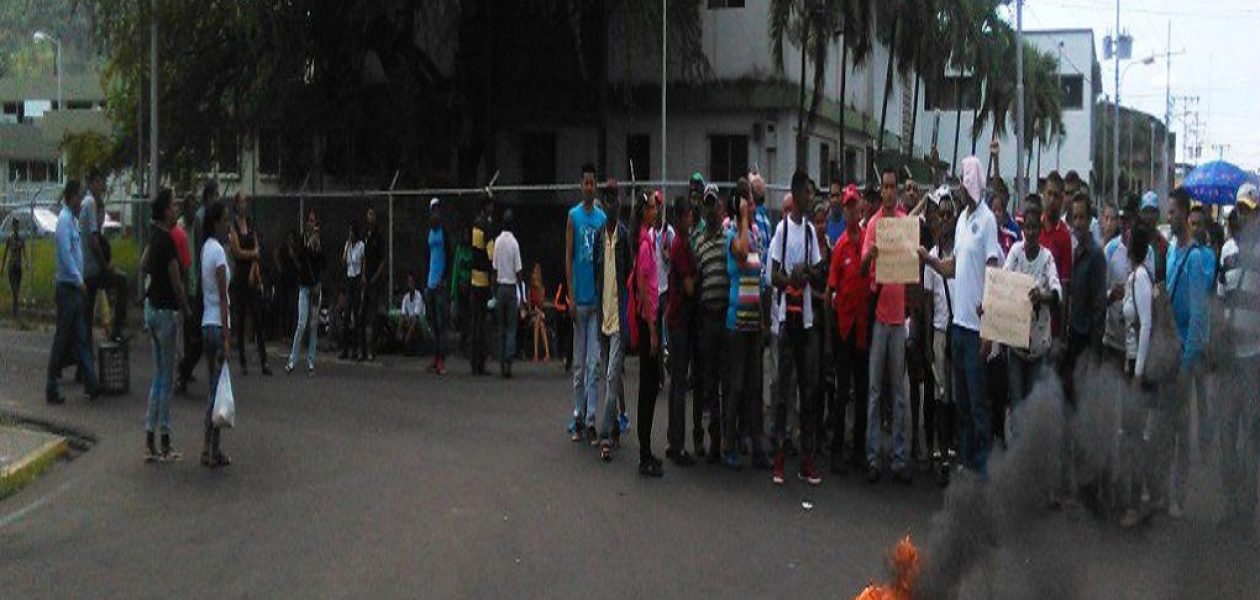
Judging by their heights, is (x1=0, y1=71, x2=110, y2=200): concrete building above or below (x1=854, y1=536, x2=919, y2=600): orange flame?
above

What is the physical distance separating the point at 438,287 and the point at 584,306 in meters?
6.90

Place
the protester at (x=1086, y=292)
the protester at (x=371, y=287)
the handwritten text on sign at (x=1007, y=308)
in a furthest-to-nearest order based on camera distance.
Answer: the protester at (x=371, y=287) → the protester at (x=1086, y=292) → the handwritten text on sign at (x=1007, y=308)

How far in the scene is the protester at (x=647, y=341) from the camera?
1036 cm

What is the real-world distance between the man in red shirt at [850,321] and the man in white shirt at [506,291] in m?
6.94

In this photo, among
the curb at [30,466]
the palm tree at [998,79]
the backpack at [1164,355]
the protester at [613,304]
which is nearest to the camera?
the backpack at [1164,355]

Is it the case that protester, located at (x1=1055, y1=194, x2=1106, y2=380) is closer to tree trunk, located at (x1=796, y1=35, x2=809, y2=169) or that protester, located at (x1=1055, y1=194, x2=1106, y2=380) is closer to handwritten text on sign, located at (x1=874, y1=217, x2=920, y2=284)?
handwritten text on sign, located at (x1=874, y1=217, x2=920, y2=284)

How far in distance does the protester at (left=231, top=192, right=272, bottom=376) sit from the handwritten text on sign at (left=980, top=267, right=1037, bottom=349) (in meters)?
9.47

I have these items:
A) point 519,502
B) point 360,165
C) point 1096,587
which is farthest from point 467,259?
point 1096,587

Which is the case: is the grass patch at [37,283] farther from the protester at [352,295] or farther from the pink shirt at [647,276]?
the pink shirt at [647,276]

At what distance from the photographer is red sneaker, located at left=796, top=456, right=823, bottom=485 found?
10195 millimetres

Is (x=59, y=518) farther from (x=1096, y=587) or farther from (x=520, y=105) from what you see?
(x=520, y=105)

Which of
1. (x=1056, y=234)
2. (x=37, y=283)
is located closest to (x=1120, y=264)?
(x=1056, y=234)

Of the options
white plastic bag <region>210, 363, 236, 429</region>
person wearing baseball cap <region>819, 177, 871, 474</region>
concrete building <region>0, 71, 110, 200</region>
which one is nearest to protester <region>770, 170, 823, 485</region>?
person wearing baseball cap <region>819, 177, 871, 474</region>

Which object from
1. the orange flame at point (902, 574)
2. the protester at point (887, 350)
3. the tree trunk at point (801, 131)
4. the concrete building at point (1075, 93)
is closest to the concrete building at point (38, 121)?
the tree trunk at point (801, 131)
